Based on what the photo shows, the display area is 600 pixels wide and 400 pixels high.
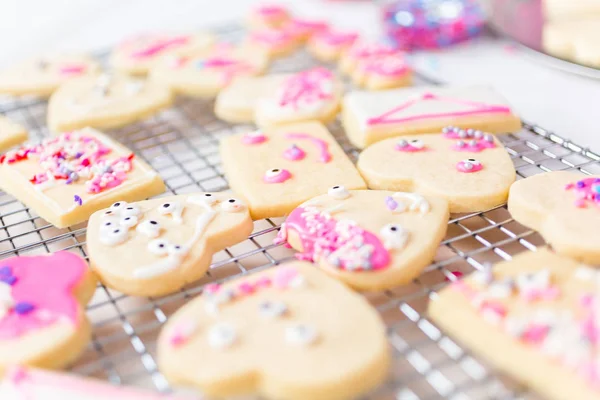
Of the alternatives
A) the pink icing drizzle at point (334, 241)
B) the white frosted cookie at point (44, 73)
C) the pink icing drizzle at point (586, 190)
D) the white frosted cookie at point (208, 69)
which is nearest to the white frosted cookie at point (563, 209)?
the pink icing drizzle at point (586, 190)

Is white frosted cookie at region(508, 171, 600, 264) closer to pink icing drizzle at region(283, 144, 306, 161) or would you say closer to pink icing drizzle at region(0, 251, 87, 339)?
pink icing drizzle at region(283, 144, 306, 161)

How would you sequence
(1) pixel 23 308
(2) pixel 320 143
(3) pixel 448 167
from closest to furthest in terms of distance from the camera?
(1) pixel 23 308 < (3) pixel 448 167 < (2) pixel 320 143

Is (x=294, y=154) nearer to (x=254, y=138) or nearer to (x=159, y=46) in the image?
(x=254, y=138)

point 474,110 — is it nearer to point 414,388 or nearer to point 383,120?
point 383,120

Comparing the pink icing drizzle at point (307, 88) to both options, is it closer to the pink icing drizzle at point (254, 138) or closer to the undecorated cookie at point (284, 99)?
the undecorated cookie at point (284, 99)

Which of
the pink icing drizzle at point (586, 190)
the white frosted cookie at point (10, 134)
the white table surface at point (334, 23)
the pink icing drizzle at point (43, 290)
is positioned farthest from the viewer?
the white table surface at point (334, 23)


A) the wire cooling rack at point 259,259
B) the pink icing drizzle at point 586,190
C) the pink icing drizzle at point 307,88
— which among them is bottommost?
the wire cooling rack at point 259,259

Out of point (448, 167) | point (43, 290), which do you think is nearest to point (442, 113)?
point (448, 167)
